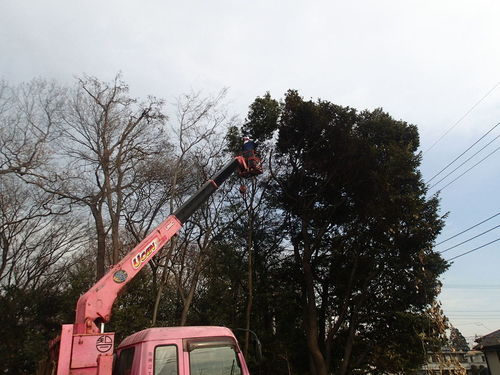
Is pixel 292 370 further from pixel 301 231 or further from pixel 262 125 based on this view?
pixel 262 125

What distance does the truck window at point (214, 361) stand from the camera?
579 cm

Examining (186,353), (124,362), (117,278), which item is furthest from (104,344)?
(117,278)

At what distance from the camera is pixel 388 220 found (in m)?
17.6

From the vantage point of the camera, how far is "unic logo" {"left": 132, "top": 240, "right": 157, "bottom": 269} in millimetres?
7972

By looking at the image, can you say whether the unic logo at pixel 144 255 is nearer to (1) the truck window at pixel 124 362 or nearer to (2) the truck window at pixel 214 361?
(1) the truck window at pixel 124 362

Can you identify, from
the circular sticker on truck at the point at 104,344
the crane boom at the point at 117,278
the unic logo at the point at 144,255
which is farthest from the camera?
the unic logo at the point at 144,255

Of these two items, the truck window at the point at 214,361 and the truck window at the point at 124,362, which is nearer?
the truck window at the point at 214,361

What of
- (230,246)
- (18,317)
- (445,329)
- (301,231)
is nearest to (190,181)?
(230,246)

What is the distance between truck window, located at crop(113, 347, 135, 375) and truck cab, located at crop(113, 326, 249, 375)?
0.02 meters

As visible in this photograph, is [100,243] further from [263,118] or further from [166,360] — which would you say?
[166,360]

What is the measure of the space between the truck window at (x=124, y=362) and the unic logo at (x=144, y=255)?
1761mm

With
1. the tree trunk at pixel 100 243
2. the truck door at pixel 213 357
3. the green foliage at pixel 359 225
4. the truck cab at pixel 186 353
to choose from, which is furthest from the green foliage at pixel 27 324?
the green foliage at pixel 359 225

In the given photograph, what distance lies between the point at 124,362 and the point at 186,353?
1.51 metres

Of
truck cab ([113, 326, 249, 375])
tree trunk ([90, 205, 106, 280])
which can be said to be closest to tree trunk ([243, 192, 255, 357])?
tree trunk ([90, 205, 106, 280])
